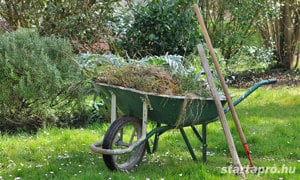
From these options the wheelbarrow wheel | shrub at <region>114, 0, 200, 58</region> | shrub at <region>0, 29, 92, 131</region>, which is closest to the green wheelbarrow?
the wheelbarrow wheel

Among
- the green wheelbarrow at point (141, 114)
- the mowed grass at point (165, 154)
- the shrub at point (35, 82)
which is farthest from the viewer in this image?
the shrub at point (35, 82)

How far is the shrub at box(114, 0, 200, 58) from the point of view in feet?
24.1

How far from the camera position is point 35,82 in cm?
526

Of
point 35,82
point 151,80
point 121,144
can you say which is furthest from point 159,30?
point 151,80

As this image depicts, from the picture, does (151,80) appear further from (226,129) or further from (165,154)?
(165,154)

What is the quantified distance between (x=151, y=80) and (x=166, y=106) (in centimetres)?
23

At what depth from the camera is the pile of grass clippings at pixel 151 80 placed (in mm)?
3785

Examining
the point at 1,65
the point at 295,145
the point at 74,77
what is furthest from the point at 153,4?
the point at 295,145

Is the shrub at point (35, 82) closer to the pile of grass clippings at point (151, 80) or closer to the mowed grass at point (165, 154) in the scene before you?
the mowed grass at point (165, 154)

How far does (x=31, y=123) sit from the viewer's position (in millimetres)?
5633

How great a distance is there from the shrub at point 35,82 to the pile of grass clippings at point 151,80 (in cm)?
125

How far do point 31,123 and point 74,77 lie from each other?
2.44 feet

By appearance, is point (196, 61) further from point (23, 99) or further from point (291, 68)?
point (291, 68)

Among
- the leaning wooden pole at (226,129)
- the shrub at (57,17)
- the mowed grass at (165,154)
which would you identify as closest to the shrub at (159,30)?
the shrub at (57,17)
